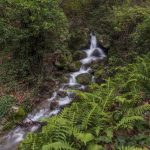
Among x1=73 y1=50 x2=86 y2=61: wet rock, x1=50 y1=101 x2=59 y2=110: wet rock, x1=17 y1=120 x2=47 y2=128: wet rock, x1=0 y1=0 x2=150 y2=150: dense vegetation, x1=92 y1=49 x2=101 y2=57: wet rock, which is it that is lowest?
x1=17 y1=120 x2=47 y2=128: wet rock

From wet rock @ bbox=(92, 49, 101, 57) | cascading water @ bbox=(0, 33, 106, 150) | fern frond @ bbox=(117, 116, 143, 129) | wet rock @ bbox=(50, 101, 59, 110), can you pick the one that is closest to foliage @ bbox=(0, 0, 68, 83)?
cascading water @ bbox=(0, 33, 106, 150)

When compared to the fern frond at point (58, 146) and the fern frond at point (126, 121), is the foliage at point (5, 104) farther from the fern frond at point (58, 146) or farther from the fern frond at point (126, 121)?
the fern frond at point (126, 121)

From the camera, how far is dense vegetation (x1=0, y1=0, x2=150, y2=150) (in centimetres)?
668

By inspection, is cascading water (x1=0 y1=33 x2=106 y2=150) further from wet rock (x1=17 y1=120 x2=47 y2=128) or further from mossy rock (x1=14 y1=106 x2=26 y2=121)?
mossy rock (x1=14 y1=106 x2=26 y2=121)

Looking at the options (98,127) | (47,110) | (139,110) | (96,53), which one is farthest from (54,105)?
(98,127)

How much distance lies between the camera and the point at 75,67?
Result: 15648mm

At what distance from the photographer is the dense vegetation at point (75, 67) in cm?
668

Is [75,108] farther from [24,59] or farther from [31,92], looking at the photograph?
[24,59]

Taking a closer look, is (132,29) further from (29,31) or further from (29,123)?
(29,123)

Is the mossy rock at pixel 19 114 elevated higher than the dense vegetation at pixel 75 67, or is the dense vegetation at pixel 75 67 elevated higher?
the dense vegetation at pixel 75 67

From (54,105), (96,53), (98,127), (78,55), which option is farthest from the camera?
(96,53)

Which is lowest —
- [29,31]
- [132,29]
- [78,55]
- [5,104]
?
[5,104]

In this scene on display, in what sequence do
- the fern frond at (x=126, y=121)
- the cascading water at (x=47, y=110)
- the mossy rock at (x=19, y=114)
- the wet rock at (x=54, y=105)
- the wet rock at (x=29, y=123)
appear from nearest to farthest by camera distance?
the fern frond at (x=126, y=121)
the cascading water at (x=47, y=110)
the wet rock at (x=29, y=123)
the mossy rock at (x=19, y=114)
the wet rock at (x=54, y=105)

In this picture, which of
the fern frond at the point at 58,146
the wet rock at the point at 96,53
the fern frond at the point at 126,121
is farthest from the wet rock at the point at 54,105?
the fern frond at the point at 58,146
